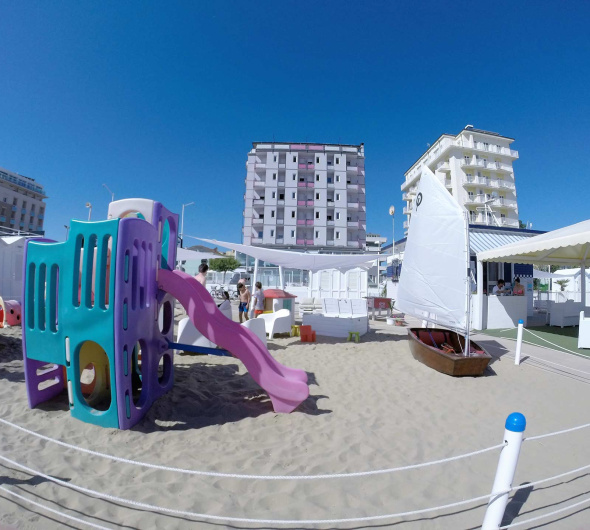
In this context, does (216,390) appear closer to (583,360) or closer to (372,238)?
(583,360)

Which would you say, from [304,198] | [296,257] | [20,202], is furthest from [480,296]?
[20,202]

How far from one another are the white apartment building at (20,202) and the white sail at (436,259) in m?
64.0

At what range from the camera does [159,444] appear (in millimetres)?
3275

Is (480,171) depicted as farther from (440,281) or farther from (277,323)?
(277,323)

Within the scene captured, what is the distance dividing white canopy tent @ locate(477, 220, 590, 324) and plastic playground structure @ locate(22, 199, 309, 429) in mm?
8851

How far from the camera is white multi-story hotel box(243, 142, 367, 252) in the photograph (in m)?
40.7

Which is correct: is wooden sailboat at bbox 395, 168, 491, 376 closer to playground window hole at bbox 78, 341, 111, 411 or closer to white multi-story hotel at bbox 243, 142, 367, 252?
playground window hole at bbox 78, 341, 111, 411

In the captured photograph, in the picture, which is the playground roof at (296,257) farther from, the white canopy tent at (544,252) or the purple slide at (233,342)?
the purple slide at (233,342)

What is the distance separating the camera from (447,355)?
19.2 ft

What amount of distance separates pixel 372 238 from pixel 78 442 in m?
86.7

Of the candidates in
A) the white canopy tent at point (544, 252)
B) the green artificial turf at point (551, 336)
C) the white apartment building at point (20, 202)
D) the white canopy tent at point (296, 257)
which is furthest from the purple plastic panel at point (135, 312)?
the white apartment building at point (20, 202)

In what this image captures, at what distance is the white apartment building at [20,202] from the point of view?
186 feet

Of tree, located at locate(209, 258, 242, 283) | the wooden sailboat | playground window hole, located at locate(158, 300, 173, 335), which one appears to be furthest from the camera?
tree, located at locate(209, 258, 242, 283)

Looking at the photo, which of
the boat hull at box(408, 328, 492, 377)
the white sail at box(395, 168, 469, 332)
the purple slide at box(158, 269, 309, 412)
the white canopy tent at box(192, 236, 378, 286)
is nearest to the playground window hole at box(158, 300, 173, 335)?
the purple slide at box(158, 269, 309, 412)
